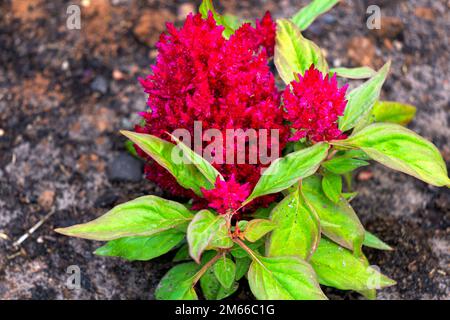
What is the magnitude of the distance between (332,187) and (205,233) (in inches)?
24.0

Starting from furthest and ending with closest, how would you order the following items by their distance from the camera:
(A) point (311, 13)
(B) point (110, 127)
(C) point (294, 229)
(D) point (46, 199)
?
(B) point (110, 127) < (D) point (46, 199) < (A) point (311, 13) < (C) point (294, 229)

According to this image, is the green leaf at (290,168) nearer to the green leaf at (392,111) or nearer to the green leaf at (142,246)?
the green leaf at (142,246)

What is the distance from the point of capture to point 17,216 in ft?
9.29

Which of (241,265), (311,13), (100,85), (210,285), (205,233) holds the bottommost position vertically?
(210,285)

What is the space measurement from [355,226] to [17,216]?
1.56 metres

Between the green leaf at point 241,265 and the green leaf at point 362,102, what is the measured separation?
60cm

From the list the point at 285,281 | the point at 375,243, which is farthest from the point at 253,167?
the point at 375,243

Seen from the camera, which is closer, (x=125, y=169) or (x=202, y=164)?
(x=202, y=164)

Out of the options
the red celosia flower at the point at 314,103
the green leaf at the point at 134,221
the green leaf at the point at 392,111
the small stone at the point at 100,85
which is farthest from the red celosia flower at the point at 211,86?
the small stone at the point at 100,85

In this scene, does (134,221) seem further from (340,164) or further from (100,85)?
(100,85)

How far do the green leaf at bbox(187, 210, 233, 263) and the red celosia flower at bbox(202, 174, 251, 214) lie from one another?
0.15 feet

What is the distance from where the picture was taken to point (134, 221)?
1955 millimetres

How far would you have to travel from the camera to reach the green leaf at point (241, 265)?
7.37ft

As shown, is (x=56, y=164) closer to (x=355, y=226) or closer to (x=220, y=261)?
(x=220, y=261)
